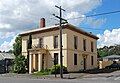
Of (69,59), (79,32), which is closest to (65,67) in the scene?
(69,59)

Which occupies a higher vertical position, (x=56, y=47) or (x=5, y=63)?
(x=56, y=47)

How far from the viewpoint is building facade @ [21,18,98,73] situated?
40.4 m

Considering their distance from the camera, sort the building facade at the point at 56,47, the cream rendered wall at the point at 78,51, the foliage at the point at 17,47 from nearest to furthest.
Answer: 1. the building facade at the point at 56,47
2. the cream rendered wall at the point at 78,51
3. the foliage at the point at 17,47

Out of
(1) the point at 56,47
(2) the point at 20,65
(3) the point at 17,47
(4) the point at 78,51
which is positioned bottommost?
(2) the point at 20,65

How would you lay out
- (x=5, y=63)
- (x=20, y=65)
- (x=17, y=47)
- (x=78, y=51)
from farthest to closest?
(x=17, y=47)
(x=5, y=63)
(x=78, y=51)
(x=20, y=65)

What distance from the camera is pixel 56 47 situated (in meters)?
41.6

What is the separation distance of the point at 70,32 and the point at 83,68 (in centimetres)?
833

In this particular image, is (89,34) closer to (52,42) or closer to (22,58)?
(52,42)

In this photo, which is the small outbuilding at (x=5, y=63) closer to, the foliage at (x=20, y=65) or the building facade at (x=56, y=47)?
the foliage at (x=20, y=65)

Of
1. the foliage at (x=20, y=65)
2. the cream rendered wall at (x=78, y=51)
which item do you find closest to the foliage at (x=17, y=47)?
the foliage at (x=20, y=65)

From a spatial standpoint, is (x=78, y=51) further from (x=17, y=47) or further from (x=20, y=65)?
(x=17, y=47)

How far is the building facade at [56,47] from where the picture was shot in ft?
133

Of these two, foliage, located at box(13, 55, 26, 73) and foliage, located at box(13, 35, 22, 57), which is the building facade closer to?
foliage, located at box(13, 55, 26, 73)

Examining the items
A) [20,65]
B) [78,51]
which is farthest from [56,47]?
[20,65]
